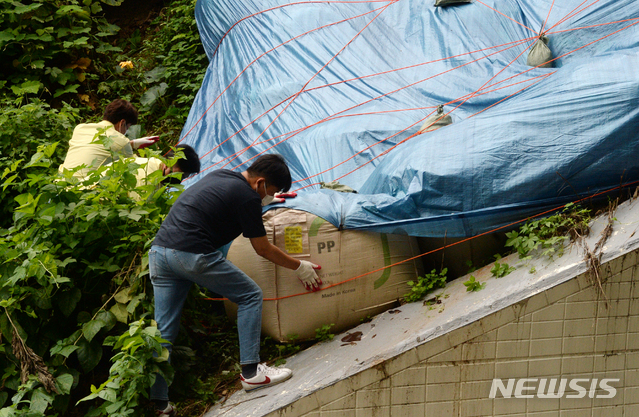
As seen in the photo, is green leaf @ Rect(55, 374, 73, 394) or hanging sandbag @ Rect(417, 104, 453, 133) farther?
hanging sandbag @ Rect(417, 104, 453, 133)

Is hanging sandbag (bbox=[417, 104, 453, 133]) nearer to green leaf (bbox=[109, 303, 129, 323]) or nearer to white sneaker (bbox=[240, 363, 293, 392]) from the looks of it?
white sneaker (bbox=[240, 363, 293, 392])

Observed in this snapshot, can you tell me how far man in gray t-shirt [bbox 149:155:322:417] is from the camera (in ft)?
8.16

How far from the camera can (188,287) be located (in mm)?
2637

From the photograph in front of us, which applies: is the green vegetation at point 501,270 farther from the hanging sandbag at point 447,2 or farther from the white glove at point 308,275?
the hanging sandbag at point 447,2

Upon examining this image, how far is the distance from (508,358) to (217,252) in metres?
1.42

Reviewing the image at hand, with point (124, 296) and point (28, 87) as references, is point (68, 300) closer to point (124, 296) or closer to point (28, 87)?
point (124, 296)

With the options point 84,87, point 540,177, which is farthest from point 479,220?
point 84,87

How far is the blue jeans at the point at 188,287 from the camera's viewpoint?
2480mm

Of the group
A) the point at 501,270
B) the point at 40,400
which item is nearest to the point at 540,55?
the point at 501,270

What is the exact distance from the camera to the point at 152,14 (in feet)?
23.4

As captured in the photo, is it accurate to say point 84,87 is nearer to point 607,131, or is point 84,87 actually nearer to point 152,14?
point 152,14

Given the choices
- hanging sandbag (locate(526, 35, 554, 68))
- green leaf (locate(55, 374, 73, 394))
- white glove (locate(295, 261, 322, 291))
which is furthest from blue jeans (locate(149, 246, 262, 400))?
hanging sandbag (locate(526, 35, 554, 68))

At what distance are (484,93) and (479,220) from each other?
1136mm

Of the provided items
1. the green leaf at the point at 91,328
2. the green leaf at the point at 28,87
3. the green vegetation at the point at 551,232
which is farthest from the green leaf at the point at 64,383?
the green leaf at the point at 28,87
